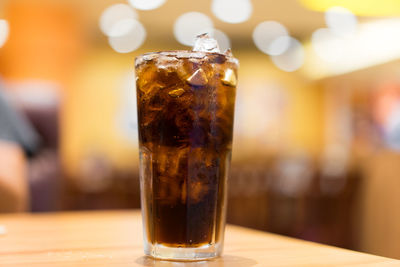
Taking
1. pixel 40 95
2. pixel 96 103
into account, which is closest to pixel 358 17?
pixel 96 103

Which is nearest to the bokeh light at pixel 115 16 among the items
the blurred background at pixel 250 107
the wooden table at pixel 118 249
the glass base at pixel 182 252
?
the blurred background at pixel 250 107

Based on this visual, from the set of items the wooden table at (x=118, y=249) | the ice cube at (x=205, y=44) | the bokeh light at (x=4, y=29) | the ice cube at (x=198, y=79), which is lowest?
the wooden table at (x=118, y=249)

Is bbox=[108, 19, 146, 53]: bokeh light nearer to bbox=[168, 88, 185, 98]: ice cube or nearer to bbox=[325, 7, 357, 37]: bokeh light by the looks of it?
bbox=[325, 7, 357, 37]: bokeh light

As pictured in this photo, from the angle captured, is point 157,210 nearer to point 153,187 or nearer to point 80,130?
point 153,187

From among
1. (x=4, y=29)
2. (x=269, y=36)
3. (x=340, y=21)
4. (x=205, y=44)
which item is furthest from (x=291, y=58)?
(x=205, y=44)

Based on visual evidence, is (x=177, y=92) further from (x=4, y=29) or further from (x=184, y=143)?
(x=4, y=29)

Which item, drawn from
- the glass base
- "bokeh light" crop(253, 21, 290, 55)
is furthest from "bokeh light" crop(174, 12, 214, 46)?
the glass base

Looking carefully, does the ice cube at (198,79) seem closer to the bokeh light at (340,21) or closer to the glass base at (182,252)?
the glass base at (182,252)
